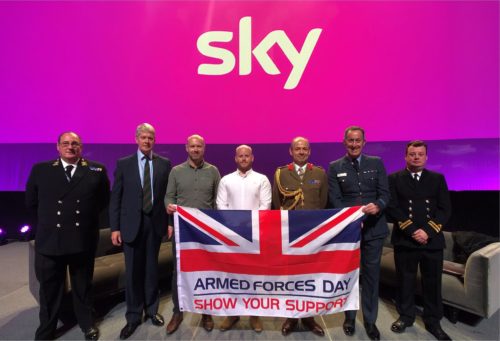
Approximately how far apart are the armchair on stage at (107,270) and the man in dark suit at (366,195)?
208 centimetres

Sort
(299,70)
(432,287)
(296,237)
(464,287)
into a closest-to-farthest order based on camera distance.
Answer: (296,237), (432,287), (464,287), (299,70)

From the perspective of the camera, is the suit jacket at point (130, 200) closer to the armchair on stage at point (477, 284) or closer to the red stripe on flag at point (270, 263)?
the red stripe on flag at point (270, 263)

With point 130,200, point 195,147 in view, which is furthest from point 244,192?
point 130,200

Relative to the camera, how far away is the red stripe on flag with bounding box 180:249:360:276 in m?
2.18

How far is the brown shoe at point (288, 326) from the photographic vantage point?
236cm

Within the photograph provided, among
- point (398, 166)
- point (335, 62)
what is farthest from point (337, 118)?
point (398, 166)

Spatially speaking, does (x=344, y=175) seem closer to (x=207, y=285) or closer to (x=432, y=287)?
(x=432, y=287)

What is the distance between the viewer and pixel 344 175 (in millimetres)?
2307

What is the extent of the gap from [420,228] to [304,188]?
0.97 m

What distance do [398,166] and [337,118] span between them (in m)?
1.04

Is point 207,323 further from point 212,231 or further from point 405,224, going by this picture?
point 405,224


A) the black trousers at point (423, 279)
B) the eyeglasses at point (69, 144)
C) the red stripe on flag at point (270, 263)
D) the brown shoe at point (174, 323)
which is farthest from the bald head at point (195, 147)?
the black trousers at point (423, 279)

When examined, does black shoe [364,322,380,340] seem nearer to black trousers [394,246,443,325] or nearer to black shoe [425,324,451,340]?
black trousers [394,246,443,325]

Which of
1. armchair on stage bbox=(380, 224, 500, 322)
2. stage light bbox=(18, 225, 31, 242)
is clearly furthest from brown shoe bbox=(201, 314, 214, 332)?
stage light bbox=(18, 225, 31, 242)
